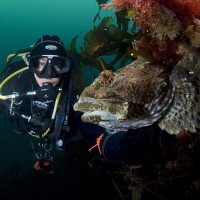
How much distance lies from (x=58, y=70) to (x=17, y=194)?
4883 millimetres

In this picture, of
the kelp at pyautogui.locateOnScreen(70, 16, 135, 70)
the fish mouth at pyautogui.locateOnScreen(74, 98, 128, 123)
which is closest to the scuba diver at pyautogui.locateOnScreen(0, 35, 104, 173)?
the kelp at pyautogui.locateOnScreen(70, 16, 135, 70)

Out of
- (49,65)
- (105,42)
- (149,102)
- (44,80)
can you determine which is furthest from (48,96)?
(149,102)

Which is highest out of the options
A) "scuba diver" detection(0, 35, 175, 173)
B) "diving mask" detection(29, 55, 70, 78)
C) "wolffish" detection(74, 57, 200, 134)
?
"wolffish" detection(74, 57, 200, 134)

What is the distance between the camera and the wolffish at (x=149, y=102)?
206cm

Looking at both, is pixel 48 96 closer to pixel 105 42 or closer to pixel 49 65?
pixel 49 65

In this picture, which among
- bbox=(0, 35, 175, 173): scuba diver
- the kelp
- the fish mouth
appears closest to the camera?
the fish mouth

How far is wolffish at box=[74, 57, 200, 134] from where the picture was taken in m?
2.06

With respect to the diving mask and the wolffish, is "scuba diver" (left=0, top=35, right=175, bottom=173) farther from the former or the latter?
→ the wolffish

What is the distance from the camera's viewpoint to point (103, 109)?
2.06 meters

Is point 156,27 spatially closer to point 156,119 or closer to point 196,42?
point 196,42

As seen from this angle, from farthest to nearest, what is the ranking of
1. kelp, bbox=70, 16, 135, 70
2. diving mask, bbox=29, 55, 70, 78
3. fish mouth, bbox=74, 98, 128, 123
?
diving mask, bbox=29, 55, 70, 78 → kelp, bbox=70, 16, 135, 70 → fish mouth, bbox=74, 98, 128, 123

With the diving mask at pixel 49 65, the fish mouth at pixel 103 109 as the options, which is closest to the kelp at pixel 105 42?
the diving mask at pixel 49 65

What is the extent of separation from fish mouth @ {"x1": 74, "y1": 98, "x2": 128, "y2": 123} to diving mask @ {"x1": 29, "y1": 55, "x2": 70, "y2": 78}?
280cm

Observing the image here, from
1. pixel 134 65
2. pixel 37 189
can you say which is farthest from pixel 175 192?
pixel 37 189
